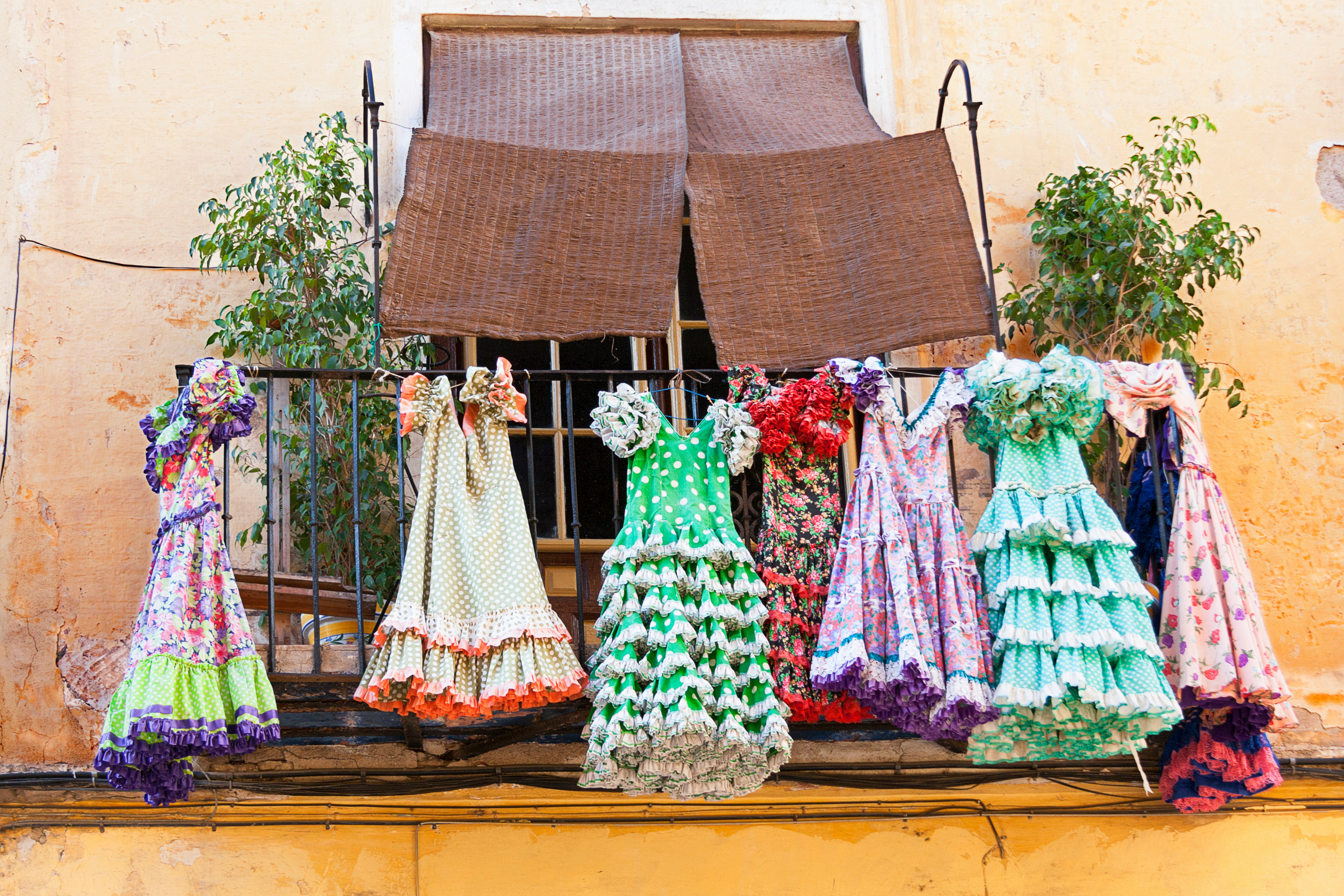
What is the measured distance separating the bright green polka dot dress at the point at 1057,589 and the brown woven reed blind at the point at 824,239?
1.53ft

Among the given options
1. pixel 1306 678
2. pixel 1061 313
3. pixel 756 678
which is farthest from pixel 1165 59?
pixel 756 678

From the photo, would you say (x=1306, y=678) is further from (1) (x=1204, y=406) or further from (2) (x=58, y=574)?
(2) (x=58, y=574)

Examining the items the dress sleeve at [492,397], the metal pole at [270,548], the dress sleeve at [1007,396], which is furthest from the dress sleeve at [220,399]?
the dress sleeve at [1007,396]

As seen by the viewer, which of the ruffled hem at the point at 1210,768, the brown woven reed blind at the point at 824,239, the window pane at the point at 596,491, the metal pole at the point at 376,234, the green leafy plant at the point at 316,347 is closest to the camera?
the ruffled hem at the point at 1210,768

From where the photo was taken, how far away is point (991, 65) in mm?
6027

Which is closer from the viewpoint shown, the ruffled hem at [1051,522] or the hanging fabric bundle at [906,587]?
the hanging fabric bundle at [906,587]

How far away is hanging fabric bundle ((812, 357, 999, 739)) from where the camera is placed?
416cm

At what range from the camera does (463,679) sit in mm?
4188

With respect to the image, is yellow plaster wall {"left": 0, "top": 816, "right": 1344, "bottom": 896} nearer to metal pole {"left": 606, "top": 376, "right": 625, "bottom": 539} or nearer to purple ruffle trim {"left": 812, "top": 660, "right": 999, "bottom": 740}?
purple ruffle trim {"left": 812, "top": 660, "right": 999, "bottom": 740}

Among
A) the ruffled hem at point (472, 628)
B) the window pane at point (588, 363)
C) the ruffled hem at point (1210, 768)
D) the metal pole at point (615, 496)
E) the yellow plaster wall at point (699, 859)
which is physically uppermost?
the window pane at point (588, 363)

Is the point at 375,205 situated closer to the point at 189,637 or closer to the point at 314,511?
the point at 314,511

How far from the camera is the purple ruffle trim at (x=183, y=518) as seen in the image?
4242 millimetres

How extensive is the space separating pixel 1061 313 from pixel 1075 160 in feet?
2.77

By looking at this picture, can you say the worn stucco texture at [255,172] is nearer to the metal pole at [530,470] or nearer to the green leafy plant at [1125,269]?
the green leafy plant at [1125,269]
